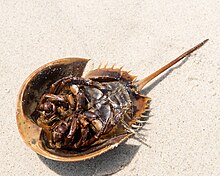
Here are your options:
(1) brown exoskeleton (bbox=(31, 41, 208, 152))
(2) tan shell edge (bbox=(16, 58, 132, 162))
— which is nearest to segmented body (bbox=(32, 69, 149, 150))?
(1) brown exoskeleton (bbox=(31, 41, 208, 152))

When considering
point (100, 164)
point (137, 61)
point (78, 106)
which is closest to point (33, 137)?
point (78, 106)

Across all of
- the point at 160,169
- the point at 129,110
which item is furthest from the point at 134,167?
the point at 129,110

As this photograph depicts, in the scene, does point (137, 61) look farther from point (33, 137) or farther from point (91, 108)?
point (33, 137)

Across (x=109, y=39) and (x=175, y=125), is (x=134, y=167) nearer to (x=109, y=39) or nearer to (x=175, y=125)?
(x=175, y=125)

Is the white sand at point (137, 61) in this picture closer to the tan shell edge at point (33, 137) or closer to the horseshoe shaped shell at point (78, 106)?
the horseshoe shaped shell at point (78, 106)

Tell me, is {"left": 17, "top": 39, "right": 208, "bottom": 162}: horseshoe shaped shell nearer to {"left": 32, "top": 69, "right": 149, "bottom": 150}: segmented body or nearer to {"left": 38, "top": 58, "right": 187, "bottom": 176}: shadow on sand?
{"left": 32, "top": 69, "right": 149, "bottom": 150}: segmented body

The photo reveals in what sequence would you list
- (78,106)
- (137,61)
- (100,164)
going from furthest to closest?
(137,61), (100,164), (78,106)
